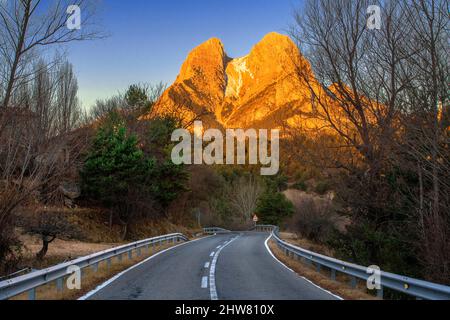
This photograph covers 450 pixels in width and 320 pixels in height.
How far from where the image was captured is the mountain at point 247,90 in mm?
20609

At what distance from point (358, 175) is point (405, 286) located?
35.8 feet

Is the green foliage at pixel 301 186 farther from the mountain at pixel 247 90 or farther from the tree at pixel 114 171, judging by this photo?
the tree at pixel 114 171

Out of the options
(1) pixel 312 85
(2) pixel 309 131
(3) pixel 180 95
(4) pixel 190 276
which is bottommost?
(4) pixel 190 276

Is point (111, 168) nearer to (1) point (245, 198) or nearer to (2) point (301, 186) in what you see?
(1) point (245, 198)

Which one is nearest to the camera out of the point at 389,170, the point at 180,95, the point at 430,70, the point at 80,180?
the point at 430,70

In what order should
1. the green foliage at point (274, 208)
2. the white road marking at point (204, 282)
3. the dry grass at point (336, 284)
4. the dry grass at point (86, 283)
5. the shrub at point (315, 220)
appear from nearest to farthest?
the dry grass at point (86, 283)
the dry grass at point (336, 284)
the white road marking at point (204, 282)
the shrub at point (315, 220)
the green foliage at point (274, 208)

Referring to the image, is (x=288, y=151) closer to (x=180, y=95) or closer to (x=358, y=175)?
(x=358, y=175)

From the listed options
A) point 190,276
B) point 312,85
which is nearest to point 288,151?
point 312,85

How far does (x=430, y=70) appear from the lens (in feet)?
37.9

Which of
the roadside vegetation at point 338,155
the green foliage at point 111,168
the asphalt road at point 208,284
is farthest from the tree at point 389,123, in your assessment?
the green foliage at point 111,168

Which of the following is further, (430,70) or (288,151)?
(288,151)

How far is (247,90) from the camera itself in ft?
152
